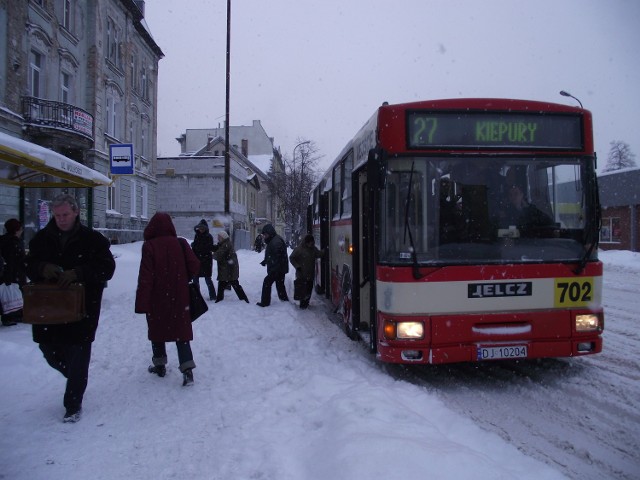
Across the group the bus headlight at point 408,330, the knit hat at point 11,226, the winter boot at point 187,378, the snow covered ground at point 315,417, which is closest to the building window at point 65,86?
the knit hat at point 11,226

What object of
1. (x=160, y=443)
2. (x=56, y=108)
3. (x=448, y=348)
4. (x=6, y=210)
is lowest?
(x=160, y=443)

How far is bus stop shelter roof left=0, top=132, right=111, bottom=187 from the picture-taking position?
7086mm

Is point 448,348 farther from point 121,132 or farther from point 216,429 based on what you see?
point 121,132

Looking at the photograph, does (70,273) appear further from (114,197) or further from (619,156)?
(619,156)

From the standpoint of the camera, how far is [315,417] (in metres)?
4.46

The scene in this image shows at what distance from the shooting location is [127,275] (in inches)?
651

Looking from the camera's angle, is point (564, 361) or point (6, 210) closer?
point (564, 361)

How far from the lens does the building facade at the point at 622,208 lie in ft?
114

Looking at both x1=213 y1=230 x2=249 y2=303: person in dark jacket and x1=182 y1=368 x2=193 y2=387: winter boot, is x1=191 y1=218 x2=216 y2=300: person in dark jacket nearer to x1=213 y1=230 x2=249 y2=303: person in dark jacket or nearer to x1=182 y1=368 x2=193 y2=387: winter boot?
x1=213 y1=230 x2=249 y2=303: person in dark jacket

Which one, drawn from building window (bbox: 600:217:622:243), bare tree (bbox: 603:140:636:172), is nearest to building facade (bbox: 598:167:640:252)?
building window (bbox: 600:217:622:243)

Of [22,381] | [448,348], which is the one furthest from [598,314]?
[22,381]

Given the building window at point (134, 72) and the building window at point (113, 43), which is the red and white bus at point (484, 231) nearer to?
the building window at point (113, 43)

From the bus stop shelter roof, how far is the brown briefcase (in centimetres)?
338

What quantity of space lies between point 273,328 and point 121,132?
81.0ft
